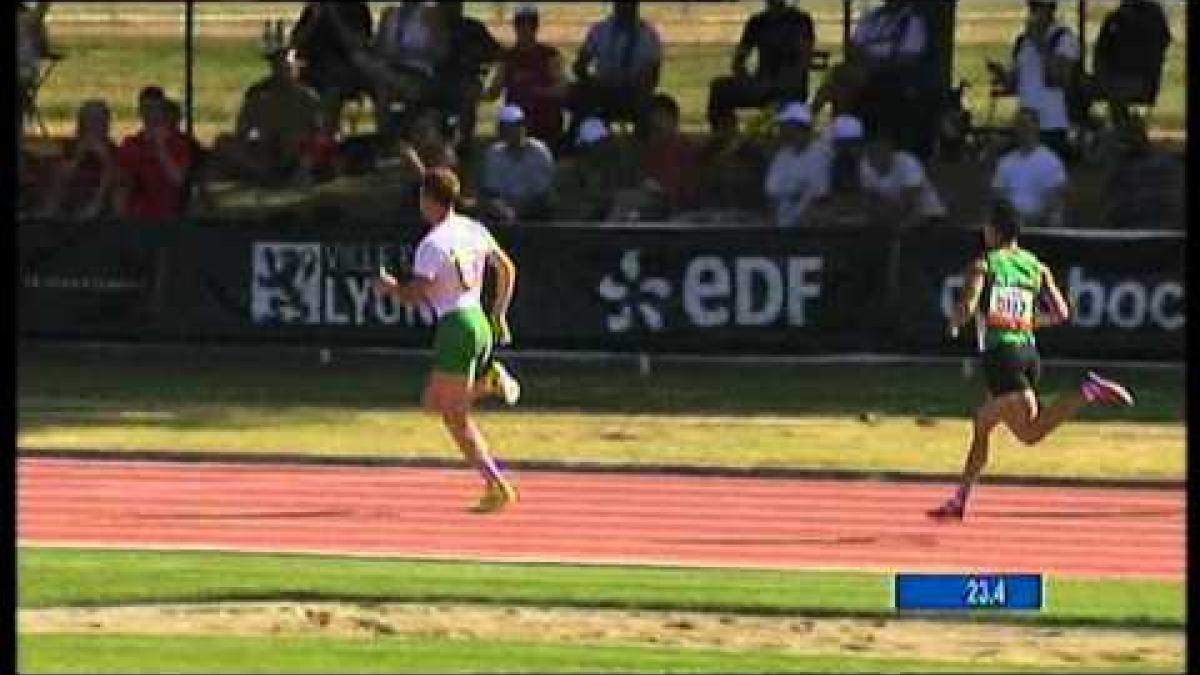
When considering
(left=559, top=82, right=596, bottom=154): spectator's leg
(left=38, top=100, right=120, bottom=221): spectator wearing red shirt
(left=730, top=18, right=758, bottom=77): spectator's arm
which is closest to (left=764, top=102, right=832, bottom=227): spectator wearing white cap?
(left=730, top=18, right=758, bottom=77): spectator's arm

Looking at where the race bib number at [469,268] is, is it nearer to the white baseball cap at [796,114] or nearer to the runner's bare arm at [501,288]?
the runner's bare arm at [501,288]

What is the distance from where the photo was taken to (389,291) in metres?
3.80

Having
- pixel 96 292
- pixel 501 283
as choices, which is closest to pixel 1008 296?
pixel 501 283

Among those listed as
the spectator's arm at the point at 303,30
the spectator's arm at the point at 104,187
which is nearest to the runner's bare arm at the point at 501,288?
the spectator's arm at the point at 303,30

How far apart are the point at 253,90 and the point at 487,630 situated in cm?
1201

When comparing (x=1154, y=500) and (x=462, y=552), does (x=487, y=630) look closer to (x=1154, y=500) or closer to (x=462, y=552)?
(x=462, y=552)

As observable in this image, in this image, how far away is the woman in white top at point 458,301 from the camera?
3.77 m

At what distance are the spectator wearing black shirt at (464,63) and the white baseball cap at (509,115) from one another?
49 mm

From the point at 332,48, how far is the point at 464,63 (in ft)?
0.72

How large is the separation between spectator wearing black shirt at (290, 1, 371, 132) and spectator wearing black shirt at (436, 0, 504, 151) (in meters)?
0.13

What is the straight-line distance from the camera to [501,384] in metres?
3.85

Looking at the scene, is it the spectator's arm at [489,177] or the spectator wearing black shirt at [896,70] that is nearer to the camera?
the spectator wearing black shirt at [896,70]

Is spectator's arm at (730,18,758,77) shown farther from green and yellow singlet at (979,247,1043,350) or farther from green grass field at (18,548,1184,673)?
green grass field at (18,548,1184,673)

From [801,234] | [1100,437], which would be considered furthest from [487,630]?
[801,234]
